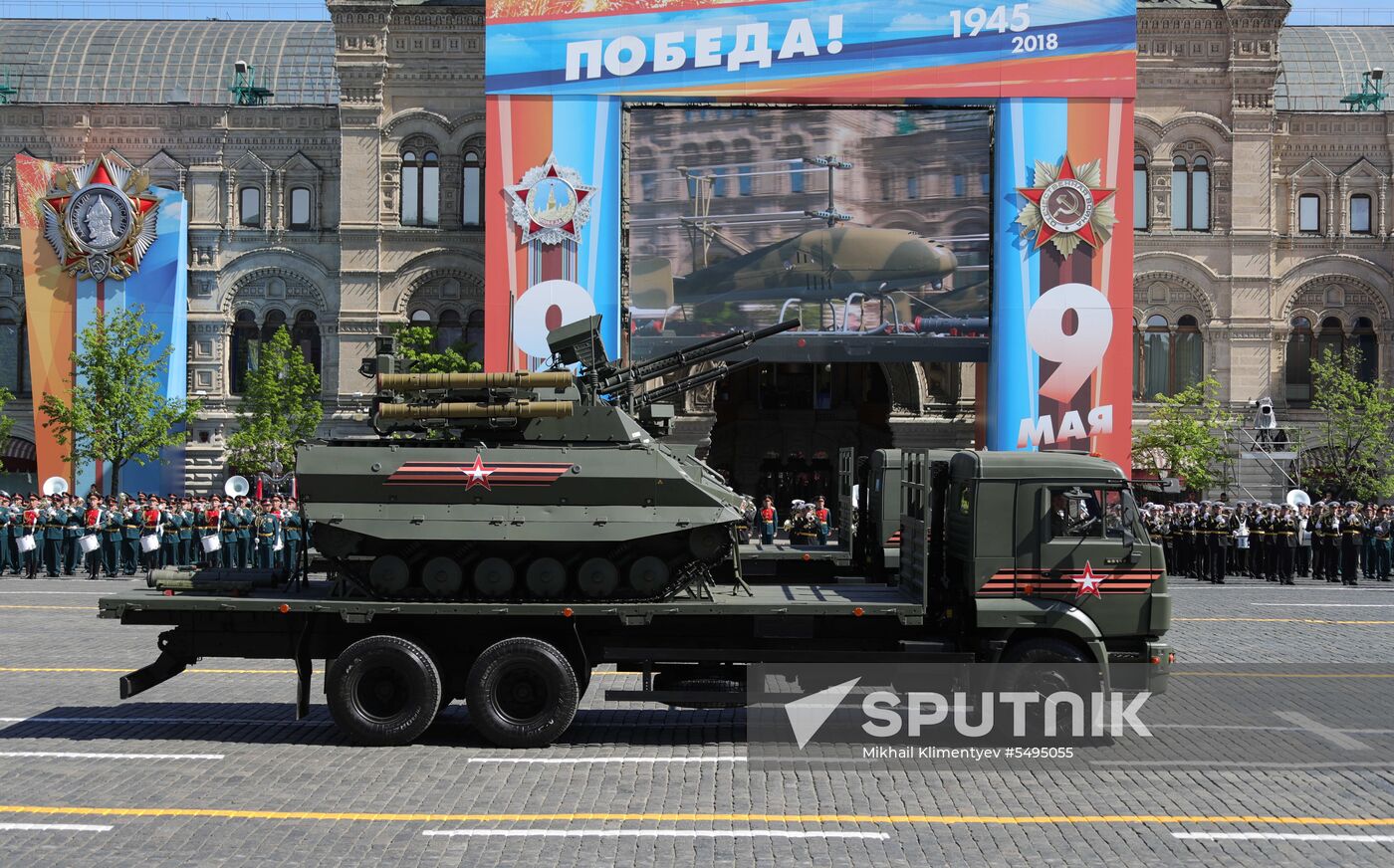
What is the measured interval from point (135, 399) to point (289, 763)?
31.7 m

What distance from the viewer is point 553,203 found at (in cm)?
4003

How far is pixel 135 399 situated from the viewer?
Answer: 41.3 meters

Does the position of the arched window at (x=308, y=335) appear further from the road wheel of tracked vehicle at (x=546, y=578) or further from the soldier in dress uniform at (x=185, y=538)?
the road wheel of tracked vehicle at (x=546, y=578)

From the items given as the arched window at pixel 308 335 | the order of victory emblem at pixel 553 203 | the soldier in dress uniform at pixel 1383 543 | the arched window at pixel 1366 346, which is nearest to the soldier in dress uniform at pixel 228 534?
the order of victory emblem at pixel 553 203

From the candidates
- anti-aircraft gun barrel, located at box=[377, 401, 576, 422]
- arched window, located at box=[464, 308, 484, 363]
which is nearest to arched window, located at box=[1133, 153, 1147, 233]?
arched window, located at box=[464, 308, 484, 363]

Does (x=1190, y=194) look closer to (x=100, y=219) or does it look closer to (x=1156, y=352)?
(x=1156, y=352)

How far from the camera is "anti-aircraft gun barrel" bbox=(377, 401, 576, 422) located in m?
13.8

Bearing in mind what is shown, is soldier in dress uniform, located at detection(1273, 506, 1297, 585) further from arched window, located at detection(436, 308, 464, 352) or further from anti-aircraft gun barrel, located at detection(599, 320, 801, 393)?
arched window, located at detection(436, 308, 464, 352)

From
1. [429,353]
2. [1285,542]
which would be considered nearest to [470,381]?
[1285,542]

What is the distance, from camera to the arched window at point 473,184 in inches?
1783

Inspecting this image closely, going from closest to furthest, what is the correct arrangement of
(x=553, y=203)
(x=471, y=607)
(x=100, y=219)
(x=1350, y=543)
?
1. (x=471, y=607)
2. (x=1350, y=543)
3. (x=553, y=203)
4. (x=100, y=219)

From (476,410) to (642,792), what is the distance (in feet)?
13.9

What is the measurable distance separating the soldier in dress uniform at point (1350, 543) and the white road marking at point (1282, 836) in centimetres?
2391

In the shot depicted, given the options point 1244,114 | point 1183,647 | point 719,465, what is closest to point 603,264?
point 719,465
